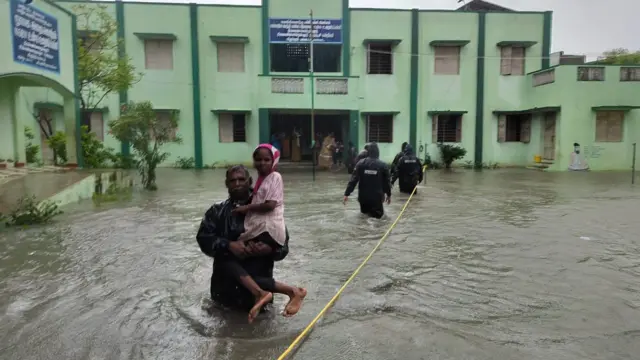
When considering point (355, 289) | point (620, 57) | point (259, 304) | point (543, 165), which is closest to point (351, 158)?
point (543, 165)

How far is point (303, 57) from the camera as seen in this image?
870 inches

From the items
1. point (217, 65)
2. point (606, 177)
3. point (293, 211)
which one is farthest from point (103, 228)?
point (606, 177)

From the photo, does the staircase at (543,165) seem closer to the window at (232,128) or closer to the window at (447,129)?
the window at (447,129)

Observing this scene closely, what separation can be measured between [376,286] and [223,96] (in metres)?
18.1

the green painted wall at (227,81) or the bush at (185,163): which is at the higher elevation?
the green painted wall at (227,81)

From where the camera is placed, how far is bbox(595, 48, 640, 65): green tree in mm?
30922

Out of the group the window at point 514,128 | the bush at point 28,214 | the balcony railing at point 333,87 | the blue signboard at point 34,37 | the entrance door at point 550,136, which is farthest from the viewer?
the window at point 514,128

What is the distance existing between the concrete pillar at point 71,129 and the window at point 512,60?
60.3 feet

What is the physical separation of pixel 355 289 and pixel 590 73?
20074 millimetres

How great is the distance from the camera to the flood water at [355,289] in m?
3.58

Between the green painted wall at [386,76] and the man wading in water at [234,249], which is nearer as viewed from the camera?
the man wading in water at [234,249]

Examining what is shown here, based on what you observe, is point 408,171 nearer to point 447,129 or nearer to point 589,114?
point 447,129

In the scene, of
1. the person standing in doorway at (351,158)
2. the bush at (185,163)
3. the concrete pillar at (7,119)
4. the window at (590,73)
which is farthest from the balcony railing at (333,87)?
the concrete pillar at (7,119)

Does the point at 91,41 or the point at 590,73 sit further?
the point at 590,73
